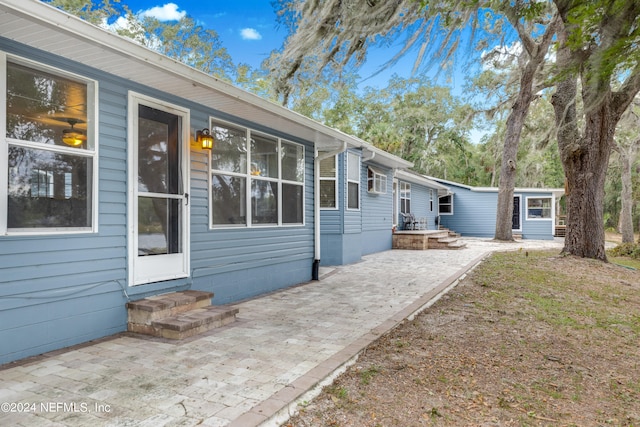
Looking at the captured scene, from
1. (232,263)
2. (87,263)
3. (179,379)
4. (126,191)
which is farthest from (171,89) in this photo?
(179,379)

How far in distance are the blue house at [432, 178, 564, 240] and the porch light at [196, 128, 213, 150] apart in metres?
16.1

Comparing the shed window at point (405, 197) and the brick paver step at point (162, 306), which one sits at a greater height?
the shed window at point (405, 197)

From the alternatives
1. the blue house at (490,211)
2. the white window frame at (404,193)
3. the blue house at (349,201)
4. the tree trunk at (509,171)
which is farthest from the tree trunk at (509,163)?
the blue house at (349,201)

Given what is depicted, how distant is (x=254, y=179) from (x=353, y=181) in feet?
14.7

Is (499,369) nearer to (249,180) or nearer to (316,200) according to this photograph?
(249,180)

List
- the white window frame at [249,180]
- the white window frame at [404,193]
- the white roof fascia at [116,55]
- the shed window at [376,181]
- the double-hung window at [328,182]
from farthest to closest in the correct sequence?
1. the white window frame at [404,193]
2. the shed window at [376,181]
3. the double-hung window at [328,182]
4. the white window frame at [249,180]
5. the white roof fascia at [116,55]

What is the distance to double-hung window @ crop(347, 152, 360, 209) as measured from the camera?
30.8 feet

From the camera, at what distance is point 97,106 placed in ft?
11.3

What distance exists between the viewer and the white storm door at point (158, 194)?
3807 mm

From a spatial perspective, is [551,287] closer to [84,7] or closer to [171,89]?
[171,89]

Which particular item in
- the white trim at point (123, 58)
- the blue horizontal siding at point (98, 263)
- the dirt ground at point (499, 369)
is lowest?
the dirt ground at point (499, 369)

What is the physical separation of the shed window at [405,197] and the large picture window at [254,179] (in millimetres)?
8773

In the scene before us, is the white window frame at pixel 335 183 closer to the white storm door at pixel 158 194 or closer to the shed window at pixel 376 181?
the shed window at pixel 376 181

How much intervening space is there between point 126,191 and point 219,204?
1349 mm
